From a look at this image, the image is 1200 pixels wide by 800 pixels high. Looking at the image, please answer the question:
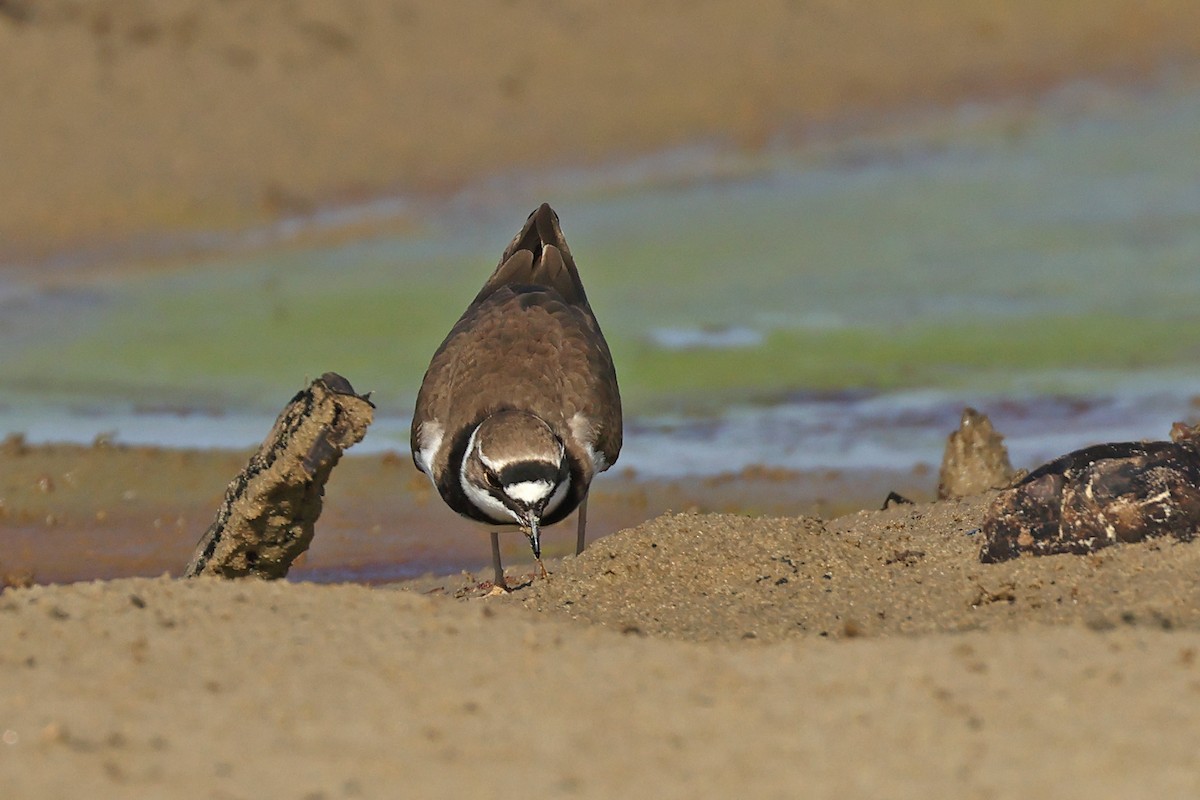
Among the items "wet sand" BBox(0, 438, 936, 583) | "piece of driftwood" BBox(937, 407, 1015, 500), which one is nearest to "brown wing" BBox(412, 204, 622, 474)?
"wet sand" BBox(0, 438, 936, 583)

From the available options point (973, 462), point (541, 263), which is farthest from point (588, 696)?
point (541, 263)

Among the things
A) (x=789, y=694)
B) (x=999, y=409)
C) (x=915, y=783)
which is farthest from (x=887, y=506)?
(x=915, y=783)

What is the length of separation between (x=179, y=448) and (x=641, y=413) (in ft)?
11.5

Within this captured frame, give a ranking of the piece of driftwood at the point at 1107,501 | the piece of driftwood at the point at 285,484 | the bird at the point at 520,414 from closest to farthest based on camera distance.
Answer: the piece of driftwood at the point at 1107,501 < the piece of driftwood at the point at 285,484 < the bird at the point at 520,414

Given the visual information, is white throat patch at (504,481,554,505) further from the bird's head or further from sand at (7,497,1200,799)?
sand at (7,497,1200,799)

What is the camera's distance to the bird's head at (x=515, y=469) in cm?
846

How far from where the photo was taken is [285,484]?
8.20m

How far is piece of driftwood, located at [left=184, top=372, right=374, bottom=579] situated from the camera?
26.7 feet

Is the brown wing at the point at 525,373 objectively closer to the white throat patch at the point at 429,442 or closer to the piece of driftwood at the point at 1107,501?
the white throat patch at the point at 429,442

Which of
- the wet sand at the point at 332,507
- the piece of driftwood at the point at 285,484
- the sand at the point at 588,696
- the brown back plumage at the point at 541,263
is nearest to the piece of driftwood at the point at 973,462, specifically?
the wet sand at the point at 332,507

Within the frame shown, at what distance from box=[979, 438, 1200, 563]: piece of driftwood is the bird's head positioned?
220cm

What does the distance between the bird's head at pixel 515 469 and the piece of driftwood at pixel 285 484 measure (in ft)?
2.17

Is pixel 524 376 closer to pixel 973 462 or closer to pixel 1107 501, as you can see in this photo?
pixel 973 462

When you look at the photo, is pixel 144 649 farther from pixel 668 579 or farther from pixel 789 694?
pixel 668 579
